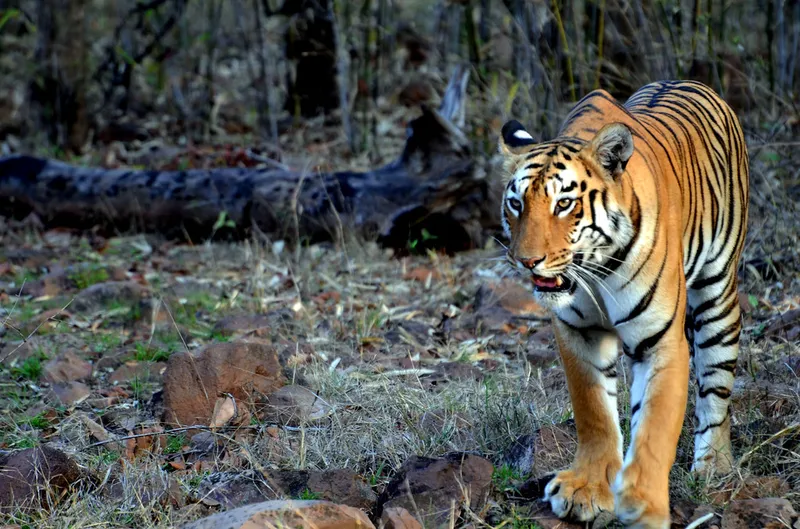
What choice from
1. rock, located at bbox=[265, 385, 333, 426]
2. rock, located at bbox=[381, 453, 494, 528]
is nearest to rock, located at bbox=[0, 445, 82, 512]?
rock, located at bbox=[265, 385, 333, 426]

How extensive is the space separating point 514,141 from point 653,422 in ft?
3.47

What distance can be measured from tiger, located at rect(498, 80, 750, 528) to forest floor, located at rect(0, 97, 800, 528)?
0.23 m

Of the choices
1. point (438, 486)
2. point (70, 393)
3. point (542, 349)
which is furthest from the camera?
point (542, 349)

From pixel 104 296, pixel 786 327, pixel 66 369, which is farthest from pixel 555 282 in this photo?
pixel 104 296

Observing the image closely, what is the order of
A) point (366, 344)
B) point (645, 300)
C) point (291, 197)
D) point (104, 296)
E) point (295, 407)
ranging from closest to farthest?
point (645, 300), point (295, 407), point (366, 344), point (104, 296), point (291, 197)

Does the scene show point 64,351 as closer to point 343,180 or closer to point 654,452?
point 343,180

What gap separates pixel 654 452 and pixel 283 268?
13.6 feet

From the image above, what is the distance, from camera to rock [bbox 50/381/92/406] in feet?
14.6

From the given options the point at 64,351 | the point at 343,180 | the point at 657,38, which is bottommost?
the point at 64,351

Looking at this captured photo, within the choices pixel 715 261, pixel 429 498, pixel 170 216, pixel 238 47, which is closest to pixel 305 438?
pixel 429 498

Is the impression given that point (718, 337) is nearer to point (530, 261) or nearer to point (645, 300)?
point (645, 300)

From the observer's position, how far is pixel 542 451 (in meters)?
3.46

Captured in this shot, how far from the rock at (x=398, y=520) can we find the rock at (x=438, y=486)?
76mm

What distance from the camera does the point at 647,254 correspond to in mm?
3059
